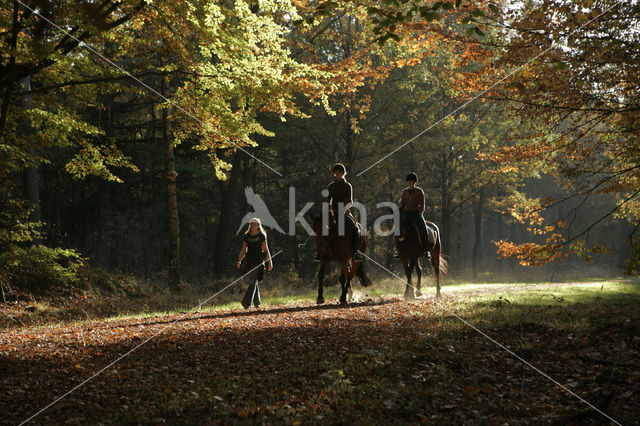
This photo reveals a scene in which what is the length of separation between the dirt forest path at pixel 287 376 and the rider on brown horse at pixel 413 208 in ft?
18.5

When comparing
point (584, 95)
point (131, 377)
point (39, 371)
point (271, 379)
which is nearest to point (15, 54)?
point (39, 371)

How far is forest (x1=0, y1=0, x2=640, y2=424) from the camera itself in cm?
884

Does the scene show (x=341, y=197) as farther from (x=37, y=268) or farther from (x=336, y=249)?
(x=37, y=268)

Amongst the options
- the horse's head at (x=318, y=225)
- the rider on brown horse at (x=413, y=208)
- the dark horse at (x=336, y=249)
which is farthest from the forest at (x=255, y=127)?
the rider on brown horse at (x=413, y=208)

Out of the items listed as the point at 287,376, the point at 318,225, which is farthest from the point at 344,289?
the point at 287,376

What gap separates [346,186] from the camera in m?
12.2

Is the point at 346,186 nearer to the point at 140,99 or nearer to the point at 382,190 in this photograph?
the point at 140,99

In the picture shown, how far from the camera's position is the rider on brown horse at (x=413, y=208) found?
1381cm

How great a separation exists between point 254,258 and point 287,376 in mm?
7400

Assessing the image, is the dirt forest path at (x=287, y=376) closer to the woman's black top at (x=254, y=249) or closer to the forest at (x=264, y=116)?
the forest at (x=264, y=116)

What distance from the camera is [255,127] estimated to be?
14.3m

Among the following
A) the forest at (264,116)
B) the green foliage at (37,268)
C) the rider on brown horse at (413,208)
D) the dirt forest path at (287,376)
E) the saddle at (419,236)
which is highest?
the forest at (264,116)

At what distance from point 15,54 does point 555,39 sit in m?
9.99

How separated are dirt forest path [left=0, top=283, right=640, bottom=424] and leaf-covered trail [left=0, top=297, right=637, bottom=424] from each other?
17 mm
